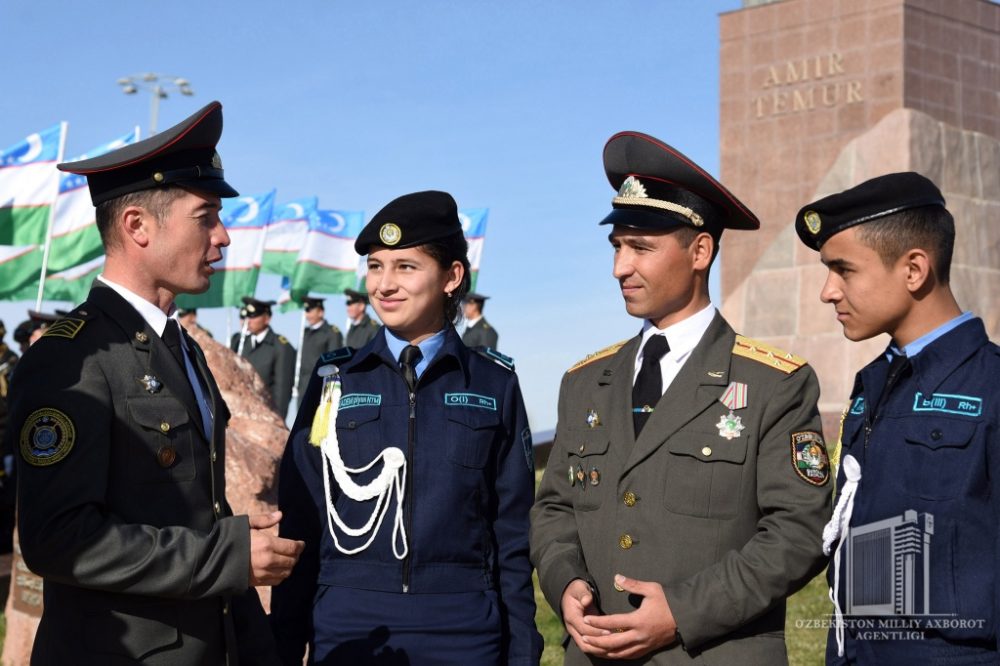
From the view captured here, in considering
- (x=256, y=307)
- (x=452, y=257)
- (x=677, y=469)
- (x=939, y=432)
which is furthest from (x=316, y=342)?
(x=939, y=432)

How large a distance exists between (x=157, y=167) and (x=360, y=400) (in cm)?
96

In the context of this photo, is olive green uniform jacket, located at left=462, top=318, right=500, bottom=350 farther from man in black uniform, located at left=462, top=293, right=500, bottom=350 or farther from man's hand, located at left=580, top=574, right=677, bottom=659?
man's hand, located at left=580, top=574, right=677, bottom=659

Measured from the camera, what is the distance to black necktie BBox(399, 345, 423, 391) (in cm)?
353

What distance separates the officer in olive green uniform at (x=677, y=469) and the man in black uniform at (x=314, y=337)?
13904mm

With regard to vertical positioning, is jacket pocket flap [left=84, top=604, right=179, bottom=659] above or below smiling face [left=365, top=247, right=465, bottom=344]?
below

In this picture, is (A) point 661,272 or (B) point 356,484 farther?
(B) point 356,484

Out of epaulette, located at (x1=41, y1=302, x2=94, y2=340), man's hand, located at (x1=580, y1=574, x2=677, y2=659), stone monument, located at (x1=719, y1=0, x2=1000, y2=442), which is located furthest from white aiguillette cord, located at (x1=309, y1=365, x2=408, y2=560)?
stone monument, located at (x1=719, y1=0, x2=1000, y2=442)

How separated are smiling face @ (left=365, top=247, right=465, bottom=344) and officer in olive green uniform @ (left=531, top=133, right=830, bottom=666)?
531 millimetres

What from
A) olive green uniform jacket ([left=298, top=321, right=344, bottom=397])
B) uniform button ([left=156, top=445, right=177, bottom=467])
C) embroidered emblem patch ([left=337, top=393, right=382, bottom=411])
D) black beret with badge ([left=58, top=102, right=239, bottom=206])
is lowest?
uniform button ([left=156, top=445, right=177, bottom=467])

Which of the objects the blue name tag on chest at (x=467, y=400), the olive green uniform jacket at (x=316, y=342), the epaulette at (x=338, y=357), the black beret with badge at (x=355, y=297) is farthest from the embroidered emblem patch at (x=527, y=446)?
the olive green uniform jacket at (x=316, y=342)

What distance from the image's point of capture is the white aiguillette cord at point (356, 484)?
337 centimetres

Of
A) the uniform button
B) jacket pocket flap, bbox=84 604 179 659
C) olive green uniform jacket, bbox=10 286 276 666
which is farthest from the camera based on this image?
the uniform button

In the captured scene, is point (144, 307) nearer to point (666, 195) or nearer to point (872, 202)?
point (666, 195)

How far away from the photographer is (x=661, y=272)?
3193 millimetres
